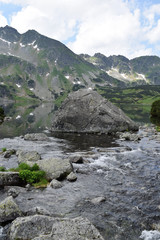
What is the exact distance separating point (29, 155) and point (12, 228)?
16732 mm

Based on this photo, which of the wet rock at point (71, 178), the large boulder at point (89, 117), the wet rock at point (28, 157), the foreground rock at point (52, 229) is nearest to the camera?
the foreground rock at point (52, 229)

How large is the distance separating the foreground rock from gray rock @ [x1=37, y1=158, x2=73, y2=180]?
31.2 ft

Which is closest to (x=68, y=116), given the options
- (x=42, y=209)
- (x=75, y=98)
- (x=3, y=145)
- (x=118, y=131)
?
(x=75, y=98)

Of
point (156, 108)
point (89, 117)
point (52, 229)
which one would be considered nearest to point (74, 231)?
point (52, 229)

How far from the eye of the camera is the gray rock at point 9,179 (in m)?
19.0

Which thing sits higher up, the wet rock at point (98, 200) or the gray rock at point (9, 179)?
the gray rock at point (9, 179)

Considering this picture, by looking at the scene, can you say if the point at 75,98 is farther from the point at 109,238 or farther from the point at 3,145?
the point at 109,238

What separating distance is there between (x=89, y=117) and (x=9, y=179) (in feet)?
125

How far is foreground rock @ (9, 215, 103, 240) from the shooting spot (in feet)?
32.4

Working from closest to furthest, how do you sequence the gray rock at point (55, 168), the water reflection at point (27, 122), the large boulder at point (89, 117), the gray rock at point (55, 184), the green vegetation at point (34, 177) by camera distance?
the gray rock at point (55, 184), the green vegetation at point (34, 177), the gray rock at point (55, 168), the large boulder at point (89, 117), the water reflection at point (27, 122)

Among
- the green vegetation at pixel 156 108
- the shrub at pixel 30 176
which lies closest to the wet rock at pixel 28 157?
the shrub at pixel 30 176

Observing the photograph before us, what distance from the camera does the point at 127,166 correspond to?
25.9 metres

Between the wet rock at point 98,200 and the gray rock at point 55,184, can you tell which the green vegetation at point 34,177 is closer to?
the gray rock at point 55,184

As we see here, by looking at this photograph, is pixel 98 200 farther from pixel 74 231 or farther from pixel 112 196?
pixel 74 231
